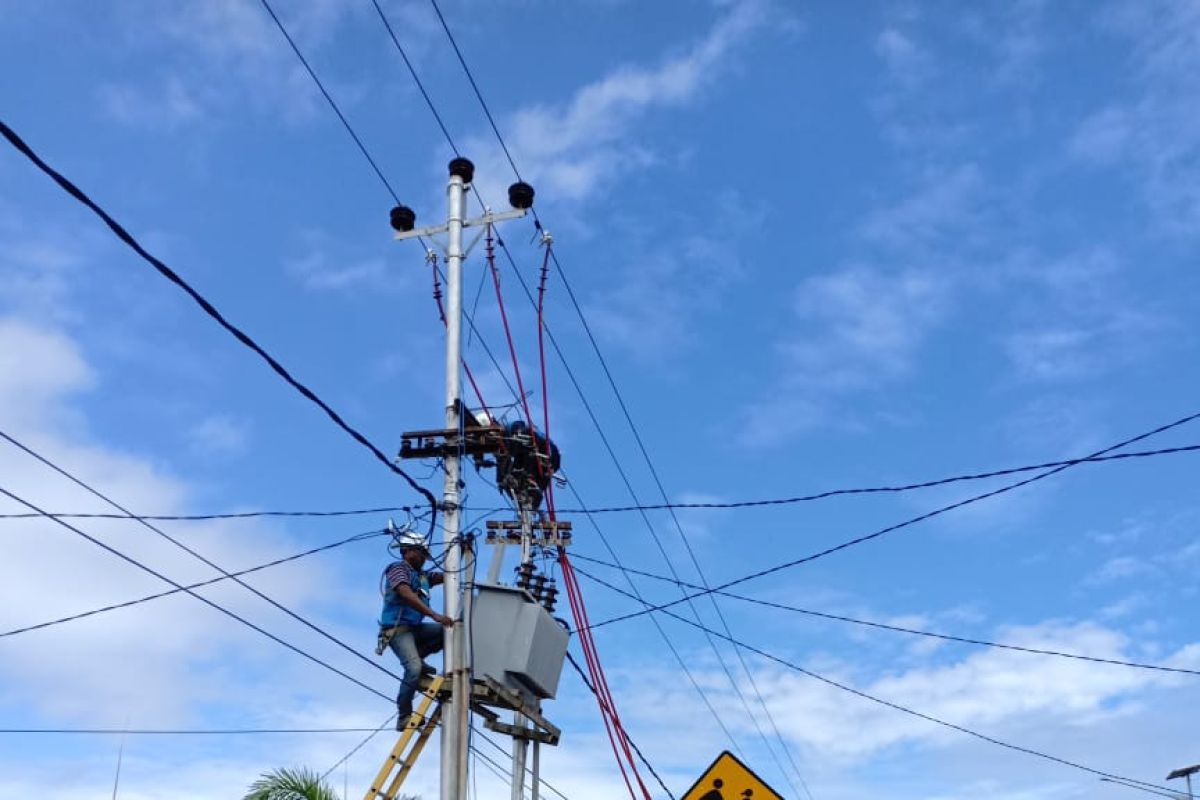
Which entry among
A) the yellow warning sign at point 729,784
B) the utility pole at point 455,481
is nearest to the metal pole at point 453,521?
the utility pole at point 455,481

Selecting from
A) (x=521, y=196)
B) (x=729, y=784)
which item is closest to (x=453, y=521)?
(x=521, y=196)

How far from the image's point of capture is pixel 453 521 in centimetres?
1366

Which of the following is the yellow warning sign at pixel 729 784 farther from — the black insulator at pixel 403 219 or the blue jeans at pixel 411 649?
the black insulator at pixel 403 219

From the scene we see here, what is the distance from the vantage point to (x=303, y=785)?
1453cm

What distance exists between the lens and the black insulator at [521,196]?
51.0 feet

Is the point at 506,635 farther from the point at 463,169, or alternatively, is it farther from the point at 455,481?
the point at 463,169

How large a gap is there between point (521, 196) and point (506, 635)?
5440 millimetres

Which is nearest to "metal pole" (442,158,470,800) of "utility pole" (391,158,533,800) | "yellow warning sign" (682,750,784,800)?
"utility pole" (391,158,533,800)

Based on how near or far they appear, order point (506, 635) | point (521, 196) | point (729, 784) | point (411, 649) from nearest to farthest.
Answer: point (729, 784) < point (411, 649) < point (506, 635) < point (521, 196)

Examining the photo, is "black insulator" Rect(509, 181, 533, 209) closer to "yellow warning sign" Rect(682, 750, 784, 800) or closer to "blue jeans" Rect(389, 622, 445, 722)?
"blue jeans" Rect(389, 622, 445, 722)

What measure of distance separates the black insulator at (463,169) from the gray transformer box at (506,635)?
518 centimetres

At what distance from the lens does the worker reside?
13.2 metres

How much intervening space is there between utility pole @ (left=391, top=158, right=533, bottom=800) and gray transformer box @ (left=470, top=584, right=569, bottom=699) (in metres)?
0.31

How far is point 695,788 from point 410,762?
4681 mm
